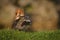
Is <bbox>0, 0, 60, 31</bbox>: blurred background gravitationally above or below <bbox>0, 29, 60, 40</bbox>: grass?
above

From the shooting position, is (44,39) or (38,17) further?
(38,17)

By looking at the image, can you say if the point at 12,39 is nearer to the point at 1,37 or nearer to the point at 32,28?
the point at 1,37

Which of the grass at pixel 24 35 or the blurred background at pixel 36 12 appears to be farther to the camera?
the blurred background at pixel 36 12

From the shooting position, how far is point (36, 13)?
11.7 m

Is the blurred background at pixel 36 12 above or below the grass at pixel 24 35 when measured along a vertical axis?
above

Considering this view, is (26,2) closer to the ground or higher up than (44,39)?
higher up

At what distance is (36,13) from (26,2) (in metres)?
0.72

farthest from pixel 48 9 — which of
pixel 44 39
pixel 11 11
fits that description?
pixel 44 39

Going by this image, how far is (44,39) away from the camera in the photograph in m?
7.51

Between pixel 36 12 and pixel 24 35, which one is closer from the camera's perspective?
pixel 24 35

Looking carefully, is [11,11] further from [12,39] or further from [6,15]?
[12,39]

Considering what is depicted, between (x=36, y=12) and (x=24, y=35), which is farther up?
(x=36, y=12)

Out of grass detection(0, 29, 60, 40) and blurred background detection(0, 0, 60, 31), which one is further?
blurred background detection(0, 0, 60, 31)

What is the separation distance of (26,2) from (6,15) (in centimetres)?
116
